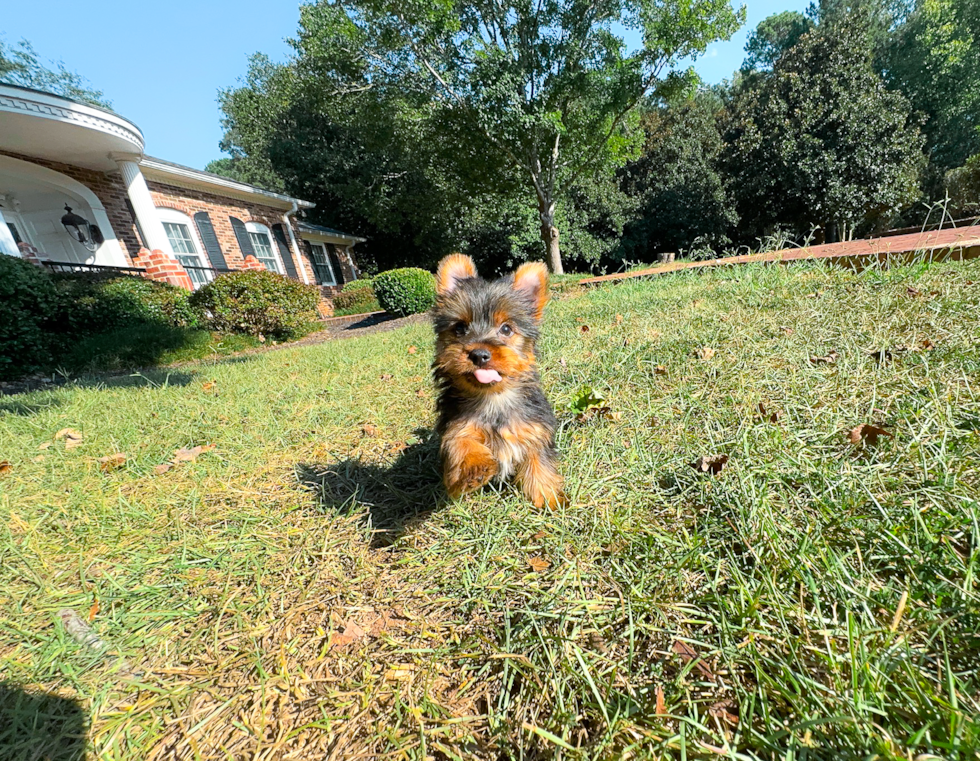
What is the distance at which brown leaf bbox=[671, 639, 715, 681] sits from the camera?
1286 millimetres

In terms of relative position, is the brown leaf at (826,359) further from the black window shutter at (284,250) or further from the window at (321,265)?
the window at (321,265)

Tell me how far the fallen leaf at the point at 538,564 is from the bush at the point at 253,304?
1298 cm

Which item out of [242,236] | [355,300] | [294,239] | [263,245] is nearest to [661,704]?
[355,300]

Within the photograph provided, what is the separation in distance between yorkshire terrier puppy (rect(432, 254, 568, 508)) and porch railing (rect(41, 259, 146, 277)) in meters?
15.4

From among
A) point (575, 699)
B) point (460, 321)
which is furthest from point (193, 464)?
point (575, 699)

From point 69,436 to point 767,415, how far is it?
20.0ft

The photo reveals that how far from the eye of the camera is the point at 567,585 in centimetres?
173

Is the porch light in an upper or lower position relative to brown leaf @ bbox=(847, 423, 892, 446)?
upper

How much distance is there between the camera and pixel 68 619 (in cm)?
186

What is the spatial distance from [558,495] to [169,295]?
49.8 feet

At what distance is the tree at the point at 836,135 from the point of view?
65.5 ft

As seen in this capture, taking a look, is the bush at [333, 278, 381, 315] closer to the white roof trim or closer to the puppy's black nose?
the white roof trim

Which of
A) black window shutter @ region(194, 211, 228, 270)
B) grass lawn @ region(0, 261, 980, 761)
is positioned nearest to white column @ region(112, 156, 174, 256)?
black window shutter @ region(194, 211, 228, 270)

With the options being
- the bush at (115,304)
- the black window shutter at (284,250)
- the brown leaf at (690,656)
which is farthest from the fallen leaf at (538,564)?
the black window shutter at (284,250)
